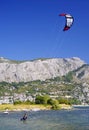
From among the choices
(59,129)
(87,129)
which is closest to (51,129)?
(59,129)

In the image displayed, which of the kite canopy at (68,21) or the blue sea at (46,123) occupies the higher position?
the kite canopy at (68,21)

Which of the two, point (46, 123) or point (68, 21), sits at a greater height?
point (68, 21)

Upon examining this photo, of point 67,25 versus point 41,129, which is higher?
point 67,25

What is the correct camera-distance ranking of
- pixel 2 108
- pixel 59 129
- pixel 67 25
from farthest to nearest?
pixel 2 108 → pixel 59 129 → pixel 67 25

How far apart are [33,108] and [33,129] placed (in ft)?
418

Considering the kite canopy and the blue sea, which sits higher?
the kite canopy

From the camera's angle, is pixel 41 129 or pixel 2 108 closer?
pixel 41 129

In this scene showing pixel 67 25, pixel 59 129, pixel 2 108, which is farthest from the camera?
pixel 2 108

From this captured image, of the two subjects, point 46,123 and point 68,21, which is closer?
point 68,21

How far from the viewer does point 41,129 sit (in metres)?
72.0

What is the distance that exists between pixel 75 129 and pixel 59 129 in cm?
324

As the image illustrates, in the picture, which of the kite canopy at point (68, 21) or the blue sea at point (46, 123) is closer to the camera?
the kite canopy at point (68, 21)

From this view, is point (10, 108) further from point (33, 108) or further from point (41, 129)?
point (41, 129)

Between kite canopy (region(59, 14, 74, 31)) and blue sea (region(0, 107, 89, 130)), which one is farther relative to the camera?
blue sea (region(0, 107, 89, 130))
